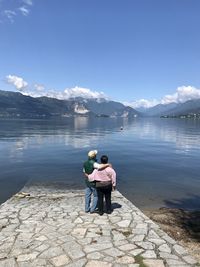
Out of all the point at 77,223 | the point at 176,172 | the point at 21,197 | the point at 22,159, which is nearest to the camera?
the point at 77,223

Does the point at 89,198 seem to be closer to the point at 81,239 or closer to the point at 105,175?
the point at 105,175

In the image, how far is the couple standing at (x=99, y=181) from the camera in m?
15.1

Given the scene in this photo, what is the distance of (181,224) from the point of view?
1688 centimetres

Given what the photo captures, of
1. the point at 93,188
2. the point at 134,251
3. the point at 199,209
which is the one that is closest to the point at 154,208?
the point at 199,209

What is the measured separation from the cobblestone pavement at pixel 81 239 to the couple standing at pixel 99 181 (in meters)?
0.55

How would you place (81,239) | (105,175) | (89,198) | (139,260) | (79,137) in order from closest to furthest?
(139,260) < (81,239) < (105,175) < (89,198) < (79,137)

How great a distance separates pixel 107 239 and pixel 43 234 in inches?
101

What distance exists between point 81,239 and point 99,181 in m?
3.50

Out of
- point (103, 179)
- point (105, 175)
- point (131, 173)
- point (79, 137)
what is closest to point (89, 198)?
point (103, 179)

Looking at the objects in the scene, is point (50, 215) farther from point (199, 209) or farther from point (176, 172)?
point (176, 172)

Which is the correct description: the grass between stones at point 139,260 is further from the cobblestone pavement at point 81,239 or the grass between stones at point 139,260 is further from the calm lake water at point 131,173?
the calm lake water at point 131,173

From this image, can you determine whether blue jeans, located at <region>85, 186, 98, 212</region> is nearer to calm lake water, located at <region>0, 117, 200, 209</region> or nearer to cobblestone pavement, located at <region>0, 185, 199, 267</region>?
cobblestone pavement, located at <region>0, 185, 199, 267</region>

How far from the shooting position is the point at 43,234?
1275cm

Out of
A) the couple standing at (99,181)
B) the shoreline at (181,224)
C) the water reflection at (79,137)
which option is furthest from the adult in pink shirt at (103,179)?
the water reflection at (79,137)
